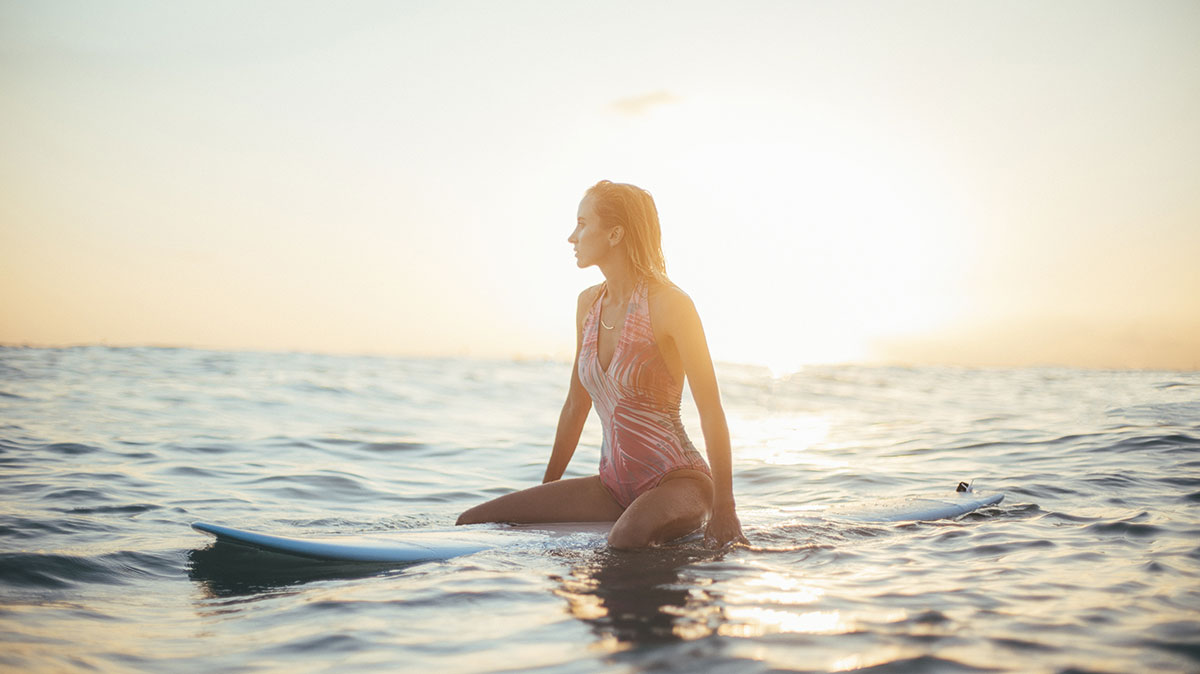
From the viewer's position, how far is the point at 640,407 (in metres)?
4.50

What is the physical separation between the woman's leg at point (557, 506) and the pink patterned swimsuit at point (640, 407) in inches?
7.5

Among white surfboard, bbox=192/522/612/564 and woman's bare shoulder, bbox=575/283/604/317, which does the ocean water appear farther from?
woman's bare shoulder, bbox=575/283/604/317

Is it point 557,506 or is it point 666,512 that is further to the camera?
point 557,506

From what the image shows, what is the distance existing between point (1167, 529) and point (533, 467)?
5663mm

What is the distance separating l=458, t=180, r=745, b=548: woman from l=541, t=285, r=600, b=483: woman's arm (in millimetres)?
115

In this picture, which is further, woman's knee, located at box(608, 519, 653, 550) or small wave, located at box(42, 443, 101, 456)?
small wave, located at box(42, 443, 101, 456)

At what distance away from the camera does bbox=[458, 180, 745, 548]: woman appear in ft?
13.7

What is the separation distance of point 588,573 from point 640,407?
1.02 meters

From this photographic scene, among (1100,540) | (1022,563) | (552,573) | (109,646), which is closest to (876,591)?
(1022,563)

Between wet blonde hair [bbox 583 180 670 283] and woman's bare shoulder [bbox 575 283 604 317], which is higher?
wet blonde hair [bbox 583 180 670 283]

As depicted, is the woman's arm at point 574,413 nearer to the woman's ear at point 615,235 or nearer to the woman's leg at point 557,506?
the woman's leg at point 557,506

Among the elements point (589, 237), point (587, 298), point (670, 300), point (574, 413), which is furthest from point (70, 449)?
point (670, 300)

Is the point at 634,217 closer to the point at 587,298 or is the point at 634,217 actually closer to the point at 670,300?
the point at 670,300

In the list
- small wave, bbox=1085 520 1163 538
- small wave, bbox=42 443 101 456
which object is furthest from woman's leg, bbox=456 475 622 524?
small wave, bbox=42 443 101 456
